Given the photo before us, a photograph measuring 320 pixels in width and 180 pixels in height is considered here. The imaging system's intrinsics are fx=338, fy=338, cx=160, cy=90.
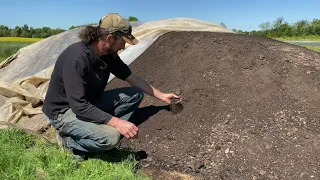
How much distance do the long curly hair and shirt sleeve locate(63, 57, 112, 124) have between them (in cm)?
19

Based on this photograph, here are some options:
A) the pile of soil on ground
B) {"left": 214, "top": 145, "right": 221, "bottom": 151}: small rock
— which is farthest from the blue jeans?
{"left": 214, "top": 145, "right": 221, "bottom": 151}: small rock

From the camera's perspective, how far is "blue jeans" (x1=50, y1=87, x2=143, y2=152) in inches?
93.6

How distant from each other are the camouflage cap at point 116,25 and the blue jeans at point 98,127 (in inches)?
25.6

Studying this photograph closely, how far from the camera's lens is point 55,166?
2395 millimetres

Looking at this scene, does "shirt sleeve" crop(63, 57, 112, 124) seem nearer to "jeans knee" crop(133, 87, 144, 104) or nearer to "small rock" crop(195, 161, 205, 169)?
"jeans knee" crop(133, 87, 144, 104)

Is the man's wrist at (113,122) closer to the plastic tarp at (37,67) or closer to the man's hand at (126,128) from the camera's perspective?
the man's hand at (126,128)

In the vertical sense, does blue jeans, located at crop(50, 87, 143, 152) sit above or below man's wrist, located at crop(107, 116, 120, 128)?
below

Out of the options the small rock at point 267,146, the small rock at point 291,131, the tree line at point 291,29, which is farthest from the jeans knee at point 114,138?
the tree line at point 291,29

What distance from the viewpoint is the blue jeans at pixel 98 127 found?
2377 mm

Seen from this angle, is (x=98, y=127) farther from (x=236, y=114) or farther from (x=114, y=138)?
(x=236, y=114)

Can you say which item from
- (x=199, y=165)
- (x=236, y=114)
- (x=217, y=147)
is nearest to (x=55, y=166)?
(x=199, y=165)

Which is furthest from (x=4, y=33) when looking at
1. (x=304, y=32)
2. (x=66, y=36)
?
(x=66, y=36)

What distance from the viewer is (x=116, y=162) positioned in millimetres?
2541

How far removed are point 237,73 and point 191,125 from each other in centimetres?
83
